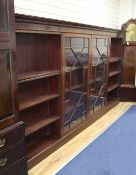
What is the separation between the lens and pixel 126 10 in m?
5.16

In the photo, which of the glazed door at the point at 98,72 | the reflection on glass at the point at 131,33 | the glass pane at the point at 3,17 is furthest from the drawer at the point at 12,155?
the reflection on glass at the point at 131,33

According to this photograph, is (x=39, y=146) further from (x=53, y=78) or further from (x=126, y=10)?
(x=126, y=10)

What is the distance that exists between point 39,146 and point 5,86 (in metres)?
1.24

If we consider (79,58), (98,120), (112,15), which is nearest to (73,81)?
(79,58)

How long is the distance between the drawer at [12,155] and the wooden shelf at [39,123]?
417mm

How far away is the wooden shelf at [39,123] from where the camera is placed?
8.20 feet

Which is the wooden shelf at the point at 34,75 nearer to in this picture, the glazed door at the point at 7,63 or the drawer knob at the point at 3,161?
the glazed door at the point at 7,63

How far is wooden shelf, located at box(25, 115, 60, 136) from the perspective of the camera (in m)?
2.50

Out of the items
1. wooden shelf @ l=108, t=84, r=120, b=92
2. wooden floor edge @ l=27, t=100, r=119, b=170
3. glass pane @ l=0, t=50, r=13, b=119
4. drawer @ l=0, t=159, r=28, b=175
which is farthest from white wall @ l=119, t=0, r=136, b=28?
drawer @ l=0, t=159, r=28, b=175

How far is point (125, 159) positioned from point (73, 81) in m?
1.27

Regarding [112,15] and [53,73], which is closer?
[53,73]

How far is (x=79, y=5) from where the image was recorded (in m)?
3.69

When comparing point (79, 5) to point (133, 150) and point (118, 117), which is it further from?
point (133, 150)

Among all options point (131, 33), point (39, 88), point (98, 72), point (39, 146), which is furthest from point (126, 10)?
point (39, 146)
